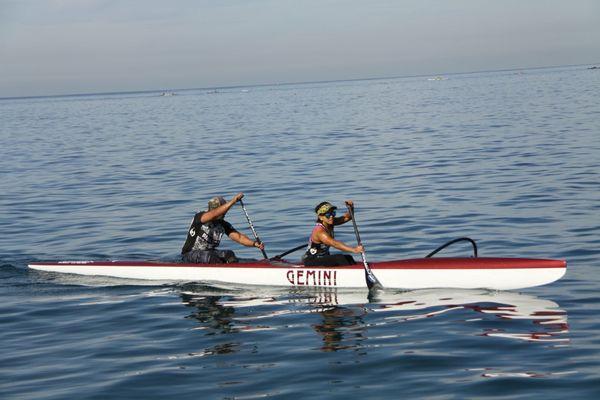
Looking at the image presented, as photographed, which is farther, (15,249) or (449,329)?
(15,249)

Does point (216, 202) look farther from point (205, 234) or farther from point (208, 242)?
point (208, 242)

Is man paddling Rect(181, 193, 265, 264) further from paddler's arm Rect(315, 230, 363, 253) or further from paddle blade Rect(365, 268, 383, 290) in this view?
paddle blade Rect(365, 268, 383, 290)

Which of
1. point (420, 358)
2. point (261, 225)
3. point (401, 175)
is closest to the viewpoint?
point (420, 358)

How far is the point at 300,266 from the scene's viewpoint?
50.5 feet

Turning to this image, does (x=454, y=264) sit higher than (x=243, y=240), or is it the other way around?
(x=243, y=240)

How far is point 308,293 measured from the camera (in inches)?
587

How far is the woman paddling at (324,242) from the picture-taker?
1496 cm

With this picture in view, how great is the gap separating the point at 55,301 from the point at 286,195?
1277cm

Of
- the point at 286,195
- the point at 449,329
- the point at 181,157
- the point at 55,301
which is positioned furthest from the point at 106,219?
the point at 181,157

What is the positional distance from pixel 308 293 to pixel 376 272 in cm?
122

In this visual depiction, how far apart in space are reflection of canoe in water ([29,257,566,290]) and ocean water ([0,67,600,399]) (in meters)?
0.23

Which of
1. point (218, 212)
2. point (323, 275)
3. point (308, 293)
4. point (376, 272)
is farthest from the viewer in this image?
point (218, 212)

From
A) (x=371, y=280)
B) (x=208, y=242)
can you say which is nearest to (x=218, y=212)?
(x=208, y=242)

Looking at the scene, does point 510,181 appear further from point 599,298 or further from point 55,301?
point 55,301
